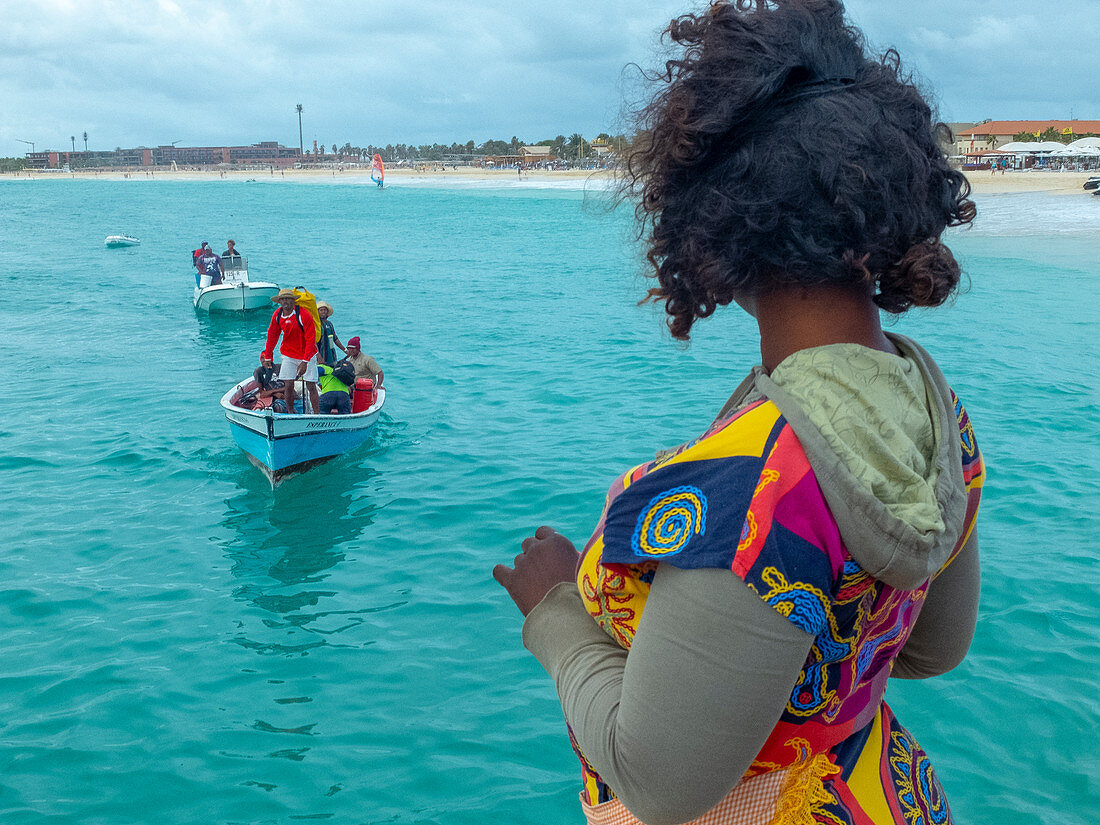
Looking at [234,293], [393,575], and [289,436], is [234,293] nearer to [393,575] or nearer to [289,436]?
[289,436]

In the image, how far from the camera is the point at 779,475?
104cm

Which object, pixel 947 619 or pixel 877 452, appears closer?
pixel 877 452

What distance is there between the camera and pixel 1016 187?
62.8 meters

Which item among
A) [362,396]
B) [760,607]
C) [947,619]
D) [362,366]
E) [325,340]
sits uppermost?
[760,607]

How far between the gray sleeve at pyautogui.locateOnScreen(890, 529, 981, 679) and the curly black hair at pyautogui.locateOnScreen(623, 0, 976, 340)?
51 centimetres

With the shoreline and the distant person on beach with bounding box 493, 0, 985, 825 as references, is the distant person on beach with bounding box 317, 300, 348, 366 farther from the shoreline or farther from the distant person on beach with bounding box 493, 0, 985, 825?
the distant person on beach with bounding box 493, 0, 985, 825

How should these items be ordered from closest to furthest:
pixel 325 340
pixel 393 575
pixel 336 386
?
1. pixel 393 575
2. pixel 336 386
3. pixel 325 340

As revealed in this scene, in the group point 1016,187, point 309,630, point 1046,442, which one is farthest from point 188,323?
point 1016,187

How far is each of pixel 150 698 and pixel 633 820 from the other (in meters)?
6.15

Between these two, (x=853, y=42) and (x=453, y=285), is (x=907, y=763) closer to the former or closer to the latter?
(x=853, y=42)

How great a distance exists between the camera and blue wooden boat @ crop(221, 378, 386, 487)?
991 centimetres

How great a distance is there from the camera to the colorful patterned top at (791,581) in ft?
3.41

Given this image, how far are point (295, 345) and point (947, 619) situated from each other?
1026 centimetres

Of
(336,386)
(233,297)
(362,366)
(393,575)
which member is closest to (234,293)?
(233,297)
